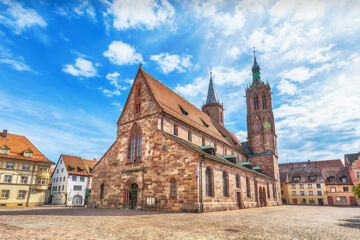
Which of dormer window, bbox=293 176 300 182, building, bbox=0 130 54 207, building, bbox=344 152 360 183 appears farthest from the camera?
dormer window, bbox=293 176 300 182

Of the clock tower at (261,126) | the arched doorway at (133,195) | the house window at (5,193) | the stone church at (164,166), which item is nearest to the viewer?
the stone church at (164,166)

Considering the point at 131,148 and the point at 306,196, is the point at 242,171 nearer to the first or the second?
the point at 131,148

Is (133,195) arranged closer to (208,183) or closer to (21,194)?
(208,183)

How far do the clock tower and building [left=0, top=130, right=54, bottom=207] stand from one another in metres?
37.6

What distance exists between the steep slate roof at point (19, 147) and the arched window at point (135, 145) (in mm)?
21250

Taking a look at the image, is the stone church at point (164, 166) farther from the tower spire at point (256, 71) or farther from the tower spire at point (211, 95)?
the tower spire at point (256, 71)

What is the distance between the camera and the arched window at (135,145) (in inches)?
965

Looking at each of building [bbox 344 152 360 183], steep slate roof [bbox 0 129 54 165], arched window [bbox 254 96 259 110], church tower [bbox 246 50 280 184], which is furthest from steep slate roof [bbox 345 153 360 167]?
steep slate roof [bbox 0 129 54 165]

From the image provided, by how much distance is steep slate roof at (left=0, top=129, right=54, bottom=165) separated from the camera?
117ft

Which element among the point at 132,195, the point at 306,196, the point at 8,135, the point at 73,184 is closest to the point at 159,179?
the point at 132,195

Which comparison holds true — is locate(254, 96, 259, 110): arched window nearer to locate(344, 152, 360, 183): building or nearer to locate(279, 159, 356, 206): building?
locate(279, 159, 356, 206): building

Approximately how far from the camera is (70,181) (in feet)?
162

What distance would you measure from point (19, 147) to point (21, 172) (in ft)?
13.8

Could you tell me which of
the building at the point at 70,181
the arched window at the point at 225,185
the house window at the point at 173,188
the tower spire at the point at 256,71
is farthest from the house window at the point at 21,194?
the tower spire at the point at 256,71
